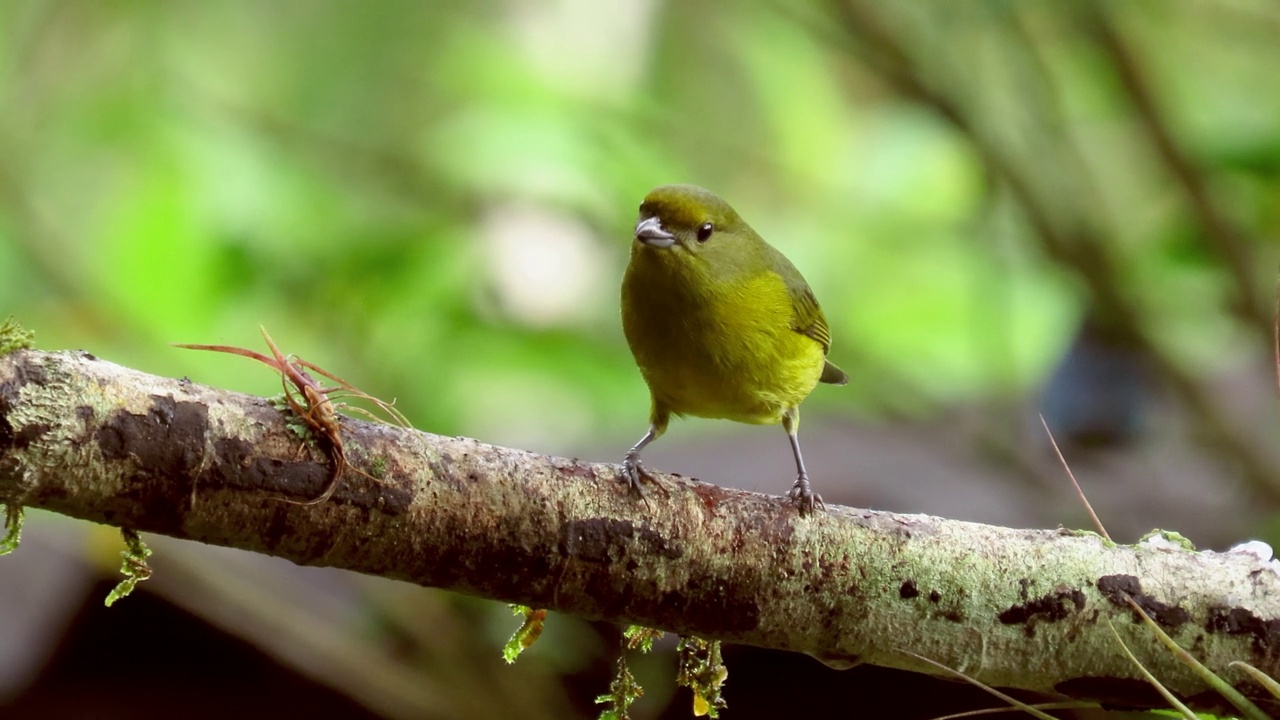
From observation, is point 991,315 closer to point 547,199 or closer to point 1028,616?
point 547,199

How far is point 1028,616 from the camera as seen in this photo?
87.1 inches

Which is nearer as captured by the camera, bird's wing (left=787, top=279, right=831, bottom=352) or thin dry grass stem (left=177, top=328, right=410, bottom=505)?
thin dry grass stem (left=177, top=328, right=410, bottom=505)

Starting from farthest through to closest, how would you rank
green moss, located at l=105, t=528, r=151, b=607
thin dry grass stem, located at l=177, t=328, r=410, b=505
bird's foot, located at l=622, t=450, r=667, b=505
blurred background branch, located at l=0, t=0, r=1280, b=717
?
blurred background branch, located at l=0, t=0, r=1280, b=717, bird's foot, located at l=622, t=450, r=667, b=505, green moss, located at l=105, t=528, r=151, b=607, thin dry grass stem, located at l=177, t=328, r=410, b=505

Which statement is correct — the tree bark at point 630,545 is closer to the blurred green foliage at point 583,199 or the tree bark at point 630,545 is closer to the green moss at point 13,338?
the green moss at point 13,338

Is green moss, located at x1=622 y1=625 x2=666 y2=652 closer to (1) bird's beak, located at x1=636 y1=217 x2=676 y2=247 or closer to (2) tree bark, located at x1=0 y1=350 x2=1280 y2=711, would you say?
(2) tree bark, located at x1=0 y1=350 x2=1280 y2=711

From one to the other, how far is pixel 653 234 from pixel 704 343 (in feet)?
1.07

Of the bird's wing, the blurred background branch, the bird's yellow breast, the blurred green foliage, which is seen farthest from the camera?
the blurred green foliage

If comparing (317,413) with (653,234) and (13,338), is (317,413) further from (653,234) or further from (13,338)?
Answer: (653,234)

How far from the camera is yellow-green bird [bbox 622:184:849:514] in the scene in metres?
3.18

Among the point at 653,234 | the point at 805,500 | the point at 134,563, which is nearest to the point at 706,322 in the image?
the point at 653,234

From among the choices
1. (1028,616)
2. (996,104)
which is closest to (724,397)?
(1028,616)

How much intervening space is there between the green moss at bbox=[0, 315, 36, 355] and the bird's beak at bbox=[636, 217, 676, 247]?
1.80 meters

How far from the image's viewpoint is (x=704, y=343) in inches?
125

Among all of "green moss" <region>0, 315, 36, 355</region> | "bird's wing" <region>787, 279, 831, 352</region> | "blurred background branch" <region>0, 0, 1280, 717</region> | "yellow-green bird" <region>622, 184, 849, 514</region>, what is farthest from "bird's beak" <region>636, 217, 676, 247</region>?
"green moss" <region>0, 315, 36, 355</region>
